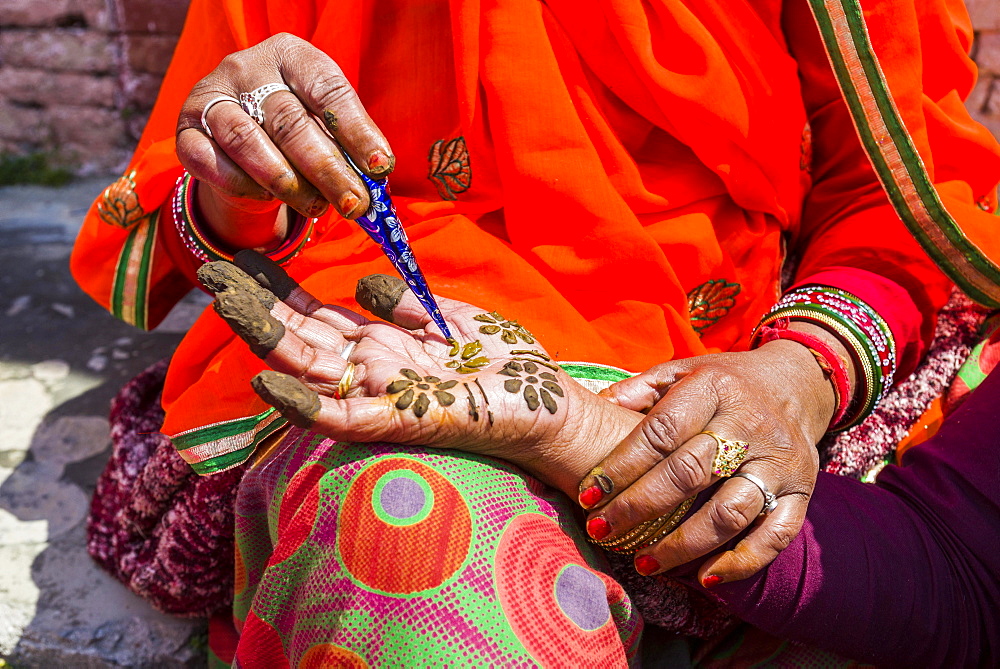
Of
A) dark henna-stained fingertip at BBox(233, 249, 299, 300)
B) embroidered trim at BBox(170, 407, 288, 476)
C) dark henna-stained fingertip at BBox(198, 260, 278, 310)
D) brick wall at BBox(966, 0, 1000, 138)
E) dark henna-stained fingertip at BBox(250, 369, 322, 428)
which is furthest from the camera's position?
brick wall at BBox(966, 0, 1000, 138)

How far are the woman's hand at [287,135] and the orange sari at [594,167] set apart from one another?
0.24 m

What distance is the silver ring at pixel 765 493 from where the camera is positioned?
0.98m

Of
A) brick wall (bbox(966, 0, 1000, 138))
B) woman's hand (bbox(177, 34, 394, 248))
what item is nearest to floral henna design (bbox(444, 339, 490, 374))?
woman's hand (bbox(177, 34, 394, 248))

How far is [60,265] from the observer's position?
2.77 metres

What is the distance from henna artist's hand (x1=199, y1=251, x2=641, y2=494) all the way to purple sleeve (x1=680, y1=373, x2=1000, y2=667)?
11.5 inches

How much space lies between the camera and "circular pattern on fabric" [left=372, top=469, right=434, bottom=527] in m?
0.85

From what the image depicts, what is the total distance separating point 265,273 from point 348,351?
15 centimetres

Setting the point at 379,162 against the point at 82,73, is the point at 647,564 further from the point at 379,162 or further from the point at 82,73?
the point at 82,73

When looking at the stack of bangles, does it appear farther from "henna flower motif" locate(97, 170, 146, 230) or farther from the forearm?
"henna flower motif" locate(97, 170, 146, 230)

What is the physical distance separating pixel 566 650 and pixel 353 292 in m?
0.58

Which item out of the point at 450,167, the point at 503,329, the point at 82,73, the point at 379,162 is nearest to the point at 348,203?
the point at 379,162

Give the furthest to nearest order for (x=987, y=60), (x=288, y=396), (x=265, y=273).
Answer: (x=987, y=60), (x=265, y=273), (x=288, y=396)

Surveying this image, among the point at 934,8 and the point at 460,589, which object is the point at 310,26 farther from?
the point at 934,8

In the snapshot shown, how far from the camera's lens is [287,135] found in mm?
905
